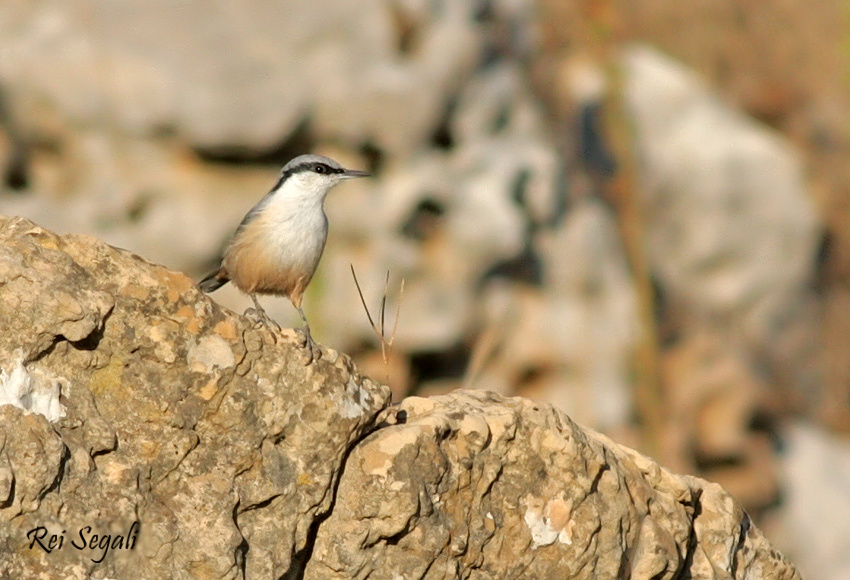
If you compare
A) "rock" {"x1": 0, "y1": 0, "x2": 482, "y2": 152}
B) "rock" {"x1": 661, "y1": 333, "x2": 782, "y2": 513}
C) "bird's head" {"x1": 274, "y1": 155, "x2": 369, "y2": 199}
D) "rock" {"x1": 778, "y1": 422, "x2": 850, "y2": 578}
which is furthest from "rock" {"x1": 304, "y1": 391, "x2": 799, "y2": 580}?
"rock" {"x1": 778, "y1": 422, "x2": 850, "y2": 578}

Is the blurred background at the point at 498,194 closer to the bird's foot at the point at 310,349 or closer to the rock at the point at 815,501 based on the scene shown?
the rock at the point at 815,501

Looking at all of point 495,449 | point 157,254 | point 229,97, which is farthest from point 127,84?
point 495,449

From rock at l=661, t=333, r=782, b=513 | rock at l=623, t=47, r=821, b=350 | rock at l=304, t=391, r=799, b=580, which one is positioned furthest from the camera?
rock at l=623, t=47, r=821, b=350

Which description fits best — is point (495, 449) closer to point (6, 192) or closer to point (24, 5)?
point (6, 192)

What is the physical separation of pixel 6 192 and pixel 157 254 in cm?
134

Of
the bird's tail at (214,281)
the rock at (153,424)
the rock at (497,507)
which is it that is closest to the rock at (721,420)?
the bird's tail at (214,281)

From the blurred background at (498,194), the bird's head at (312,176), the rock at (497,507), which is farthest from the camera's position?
the blurred background at (498,194)

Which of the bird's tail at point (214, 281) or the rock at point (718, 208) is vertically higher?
the bird's tail at point (214, 281)

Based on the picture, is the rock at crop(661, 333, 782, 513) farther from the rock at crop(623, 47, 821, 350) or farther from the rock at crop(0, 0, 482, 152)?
the rock at crop(0, 0, 482, 152)

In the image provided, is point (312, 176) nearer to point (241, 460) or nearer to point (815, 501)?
point (241, 460)

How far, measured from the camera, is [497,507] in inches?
139

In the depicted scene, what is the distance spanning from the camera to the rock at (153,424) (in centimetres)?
293

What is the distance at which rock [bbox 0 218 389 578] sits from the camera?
293 centimetres

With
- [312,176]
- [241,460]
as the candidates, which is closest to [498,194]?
[312,176]
